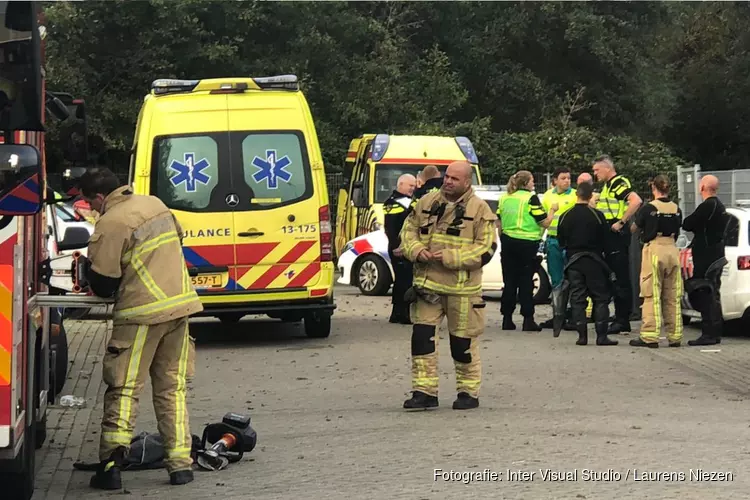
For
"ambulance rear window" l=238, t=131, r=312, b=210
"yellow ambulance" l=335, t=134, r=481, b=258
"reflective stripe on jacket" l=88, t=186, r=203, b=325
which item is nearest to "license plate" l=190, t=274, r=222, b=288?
"ambulance rear window" l=238, t=131, r=312, b=210

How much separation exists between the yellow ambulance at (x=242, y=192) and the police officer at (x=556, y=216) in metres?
2.66

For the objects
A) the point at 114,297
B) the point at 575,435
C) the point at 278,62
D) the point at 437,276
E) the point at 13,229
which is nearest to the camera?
the point at 13,229

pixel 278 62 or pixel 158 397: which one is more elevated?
pixel 278 62

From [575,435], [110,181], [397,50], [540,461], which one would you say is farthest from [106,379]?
[397,50]

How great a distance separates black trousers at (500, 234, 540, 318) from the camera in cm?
1515

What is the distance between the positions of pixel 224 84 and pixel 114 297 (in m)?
7.29

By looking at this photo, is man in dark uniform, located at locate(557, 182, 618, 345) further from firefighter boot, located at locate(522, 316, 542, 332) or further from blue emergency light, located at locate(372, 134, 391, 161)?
blue emergency light, located at locate(372, 134, 391, 161)

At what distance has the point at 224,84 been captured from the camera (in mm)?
14102

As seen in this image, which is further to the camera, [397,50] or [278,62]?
[397,50]

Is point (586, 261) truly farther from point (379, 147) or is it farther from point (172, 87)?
point (379, 147)

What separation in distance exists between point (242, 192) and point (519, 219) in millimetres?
3209

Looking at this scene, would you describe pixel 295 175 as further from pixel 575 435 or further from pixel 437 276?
pixel 575 435

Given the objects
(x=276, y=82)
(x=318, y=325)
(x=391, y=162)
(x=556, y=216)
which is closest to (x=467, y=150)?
(x=391, y=162)

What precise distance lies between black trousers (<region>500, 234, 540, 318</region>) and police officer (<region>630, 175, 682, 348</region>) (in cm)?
182
